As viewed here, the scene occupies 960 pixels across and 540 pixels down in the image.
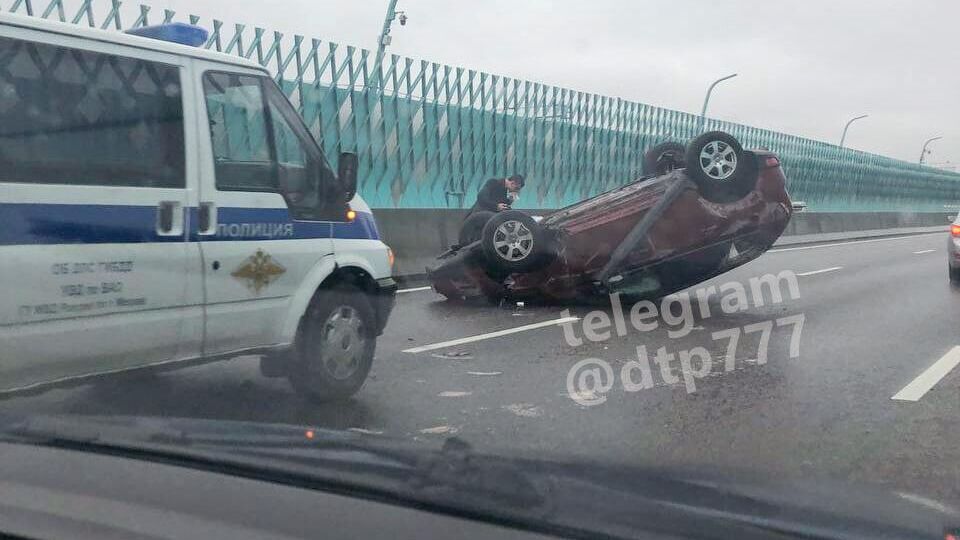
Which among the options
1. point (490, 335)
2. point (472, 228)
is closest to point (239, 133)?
point (490, 335)

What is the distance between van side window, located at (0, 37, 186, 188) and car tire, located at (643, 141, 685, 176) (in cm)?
769

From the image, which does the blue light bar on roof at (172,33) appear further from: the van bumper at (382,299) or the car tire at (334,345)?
the van bumper at (382,299)

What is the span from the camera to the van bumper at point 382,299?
6.17m

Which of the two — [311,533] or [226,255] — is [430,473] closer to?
[311,533]

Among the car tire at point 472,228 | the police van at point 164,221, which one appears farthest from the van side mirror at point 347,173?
the car tire at point 472,228

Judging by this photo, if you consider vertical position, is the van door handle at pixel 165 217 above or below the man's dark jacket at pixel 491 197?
below

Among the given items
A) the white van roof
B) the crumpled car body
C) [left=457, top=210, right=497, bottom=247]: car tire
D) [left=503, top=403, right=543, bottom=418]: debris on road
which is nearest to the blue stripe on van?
the white van roof

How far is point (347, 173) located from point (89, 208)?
5.67 feet

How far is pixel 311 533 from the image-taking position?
6.64ft

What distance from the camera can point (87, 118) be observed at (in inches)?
179

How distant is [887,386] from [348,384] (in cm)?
361

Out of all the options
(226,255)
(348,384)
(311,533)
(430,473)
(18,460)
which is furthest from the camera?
(348,384)

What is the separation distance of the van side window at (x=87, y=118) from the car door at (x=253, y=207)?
22 cm

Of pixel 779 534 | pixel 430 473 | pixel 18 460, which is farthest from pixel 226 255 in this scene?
pixel 779 534
